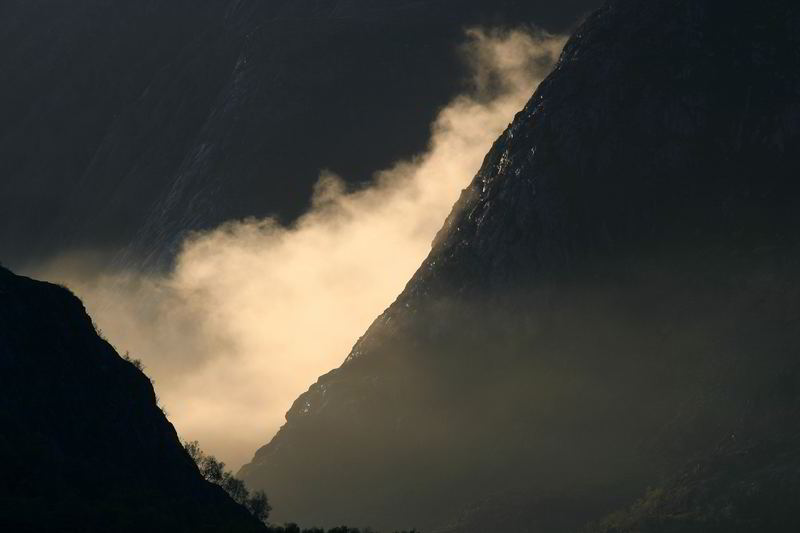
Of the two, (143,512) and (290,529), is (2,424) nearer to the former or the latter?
(143,512)

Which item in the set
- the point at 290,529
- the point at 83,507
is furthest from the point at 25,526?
the point at 290,529

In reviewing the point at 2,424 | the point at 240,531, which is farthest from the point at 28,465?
the point at 240,531

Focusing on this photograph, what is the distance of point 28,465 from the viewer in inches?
7618

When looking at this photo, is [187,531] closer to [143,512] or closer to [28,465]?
[143,512]

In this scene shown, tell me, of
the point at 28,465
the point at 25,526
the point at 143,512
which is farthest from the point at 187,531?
the point at 25,526

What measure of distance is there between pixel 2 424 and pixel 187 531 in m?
22.9

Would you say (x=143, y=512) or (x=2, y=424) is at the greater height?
(x=2, y=424)

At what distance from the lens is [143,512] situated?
7648 inches

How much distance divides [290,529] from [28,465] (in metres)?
28.3

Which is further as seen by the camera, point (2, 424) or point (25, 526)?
point (2, 424)

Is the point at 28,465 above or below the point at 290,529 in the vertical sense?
above

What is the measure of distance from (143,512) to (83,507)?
25.1 ft

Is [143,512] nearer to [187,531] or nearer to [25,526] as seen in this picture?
[187,531]

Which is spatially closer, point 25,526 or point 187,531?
point 25,526
